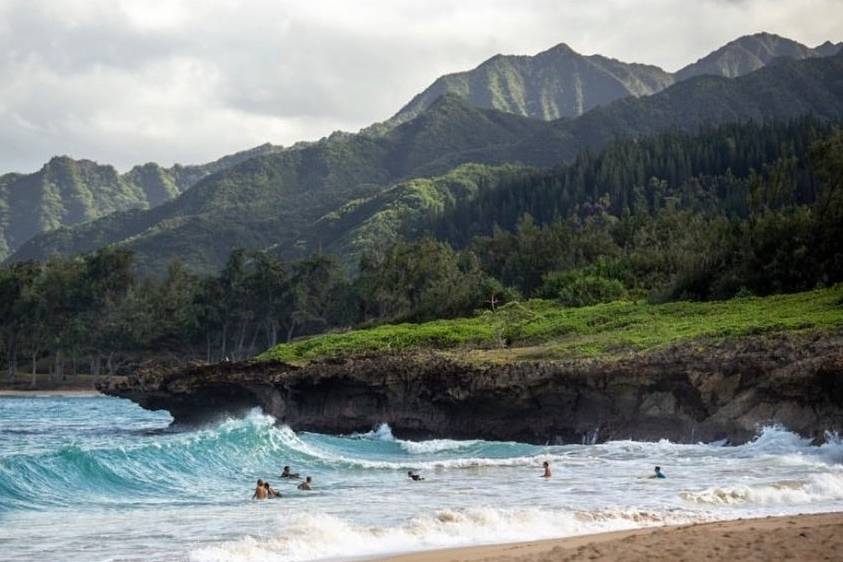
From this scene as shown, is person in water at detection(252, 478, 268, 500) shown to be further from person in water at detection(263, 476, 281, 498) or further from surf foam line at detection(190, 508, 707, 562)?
surf foam line at detection(190, 508, 707, 562)

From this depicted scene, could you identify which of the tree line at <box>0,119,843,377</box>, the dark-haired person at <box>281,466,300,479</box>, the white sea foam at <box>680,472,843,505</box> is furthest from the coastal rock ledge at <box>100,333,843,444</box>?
the tree line at <box>0,119,843,377</box>

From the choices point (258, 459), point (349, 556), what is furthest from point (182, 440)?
point (349, 556)

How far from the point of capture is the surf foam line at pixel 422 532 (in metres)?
17.6

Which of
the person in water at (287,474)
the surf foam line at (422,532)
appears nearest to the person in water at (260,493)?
the surf foam line at (422,532)

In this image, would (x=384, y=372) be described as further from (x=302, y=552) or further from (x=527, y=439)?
(x=302, y=552)


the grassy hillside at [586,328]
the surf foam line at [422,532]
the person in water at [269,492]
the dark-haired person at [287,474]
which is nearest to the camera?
the surf foam line at [422,532]

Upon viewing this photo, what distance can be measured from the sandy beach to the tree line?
31.7 meters

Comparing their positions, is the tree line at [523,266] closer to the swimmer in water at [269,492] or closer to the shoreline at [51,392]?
the shoreline at [51,392]

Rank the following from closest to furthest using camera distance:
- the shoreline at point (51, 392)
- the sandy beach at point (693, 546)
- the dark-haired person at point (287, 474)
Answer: the sandy beach at point (693, 546), the dark-haired person at point (287, 474), the shoreline at point (51, 392)

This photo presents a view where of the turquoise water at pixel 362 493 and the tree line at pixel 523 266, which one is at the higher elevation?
the tree line at pixel 523 266

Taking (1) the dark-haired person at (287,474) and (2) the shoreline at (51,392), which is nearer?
(1) the dark-haired person at (287,474)

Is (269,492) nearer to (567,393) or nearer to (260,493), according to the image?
(260,493)

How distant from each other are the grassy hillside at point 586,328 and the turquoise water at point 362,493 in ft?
20.7

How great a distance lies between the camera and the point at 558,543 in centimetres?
1745
